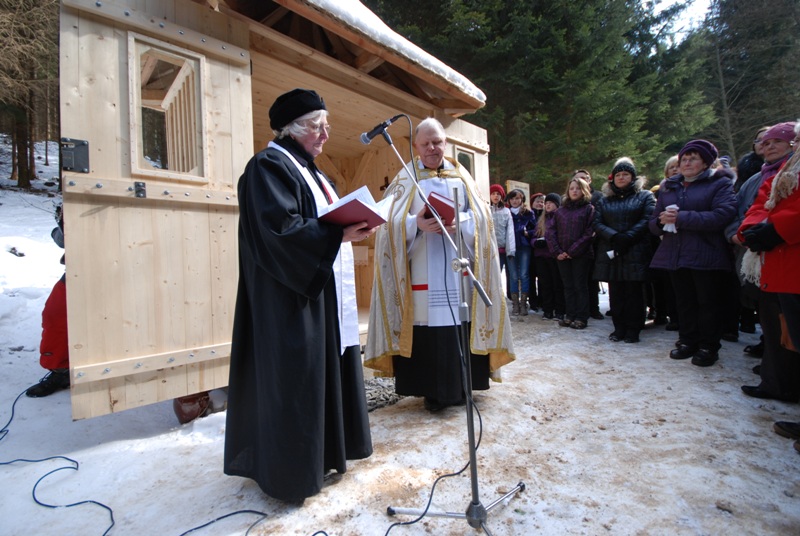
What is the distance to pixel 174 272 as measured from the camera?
304cm

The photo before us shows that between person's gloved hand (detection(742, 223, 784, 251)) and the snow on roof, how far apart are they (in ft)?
10.3

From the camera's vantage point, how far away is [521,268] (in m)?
7.06

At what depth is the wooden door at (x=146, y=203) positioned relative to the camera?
104 inches

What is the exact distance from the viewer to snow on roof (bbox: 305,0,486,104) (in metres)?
3.39

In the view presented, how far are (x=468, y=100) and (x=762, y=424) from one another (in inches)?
164

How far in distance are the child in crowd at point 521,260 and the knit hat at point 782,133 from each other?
3.64 metres

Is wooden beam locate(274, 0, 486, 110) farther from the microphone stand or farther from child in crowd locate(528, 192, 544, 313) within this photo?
child in crowd locate(528, 192, 544, 313)

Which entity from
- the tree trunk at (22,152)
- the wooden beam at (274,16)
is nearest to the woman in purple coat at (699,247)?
the wooden beam at (274,16)

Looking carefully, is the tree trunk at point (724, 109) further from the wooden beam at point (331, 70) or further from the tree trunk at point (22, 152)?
the tree trunk at point (22, 152)

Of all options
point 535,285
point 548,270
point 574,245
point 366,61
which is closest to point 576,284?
point 574,245

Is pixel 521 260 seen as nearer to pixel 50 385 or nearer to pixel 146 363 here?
pixel 146 363

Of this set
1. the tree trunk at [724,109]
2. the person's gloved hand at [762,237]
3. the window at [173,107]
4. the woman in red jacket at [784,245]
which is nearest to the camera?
the woman in red jacket at [784,245]

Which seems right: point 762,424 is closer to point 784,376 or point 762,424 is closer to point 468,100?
point 784,376

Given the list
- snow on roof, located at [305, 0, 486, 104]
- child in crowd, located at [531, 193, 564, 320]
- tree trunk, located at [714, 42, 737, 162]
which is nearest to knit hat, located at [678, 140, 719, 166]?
child in crowd, located at [531, 193, 564, 320]
